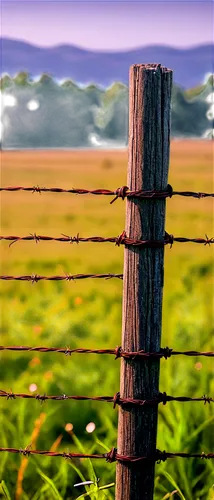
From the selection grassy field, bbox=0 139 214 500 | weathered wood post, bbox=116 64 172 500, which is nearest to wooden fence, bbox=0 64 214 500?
weathered wood post, bbox=116 64 172 500

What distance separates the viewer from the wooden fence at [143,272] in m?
2.01

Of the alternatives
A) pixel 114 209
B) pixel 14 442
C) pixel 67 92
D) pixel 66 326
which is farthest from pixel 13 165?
pixel 14 442

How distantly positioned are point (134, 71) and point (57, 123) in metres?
32.7

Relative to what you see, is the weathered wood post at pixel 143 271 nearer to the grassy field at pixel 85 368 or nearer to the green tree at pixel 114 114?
the grassy field at pixel 85 368

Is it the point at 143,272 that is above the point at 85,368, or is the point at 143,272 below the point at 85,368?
above

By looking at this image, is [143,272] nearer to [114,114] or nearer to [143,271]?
[143,271]

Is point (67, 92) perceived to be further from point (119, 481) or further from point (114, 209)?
point (119, 481)

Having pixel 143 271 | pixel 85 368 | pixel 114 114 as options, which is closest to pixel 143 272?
pixel 143 271

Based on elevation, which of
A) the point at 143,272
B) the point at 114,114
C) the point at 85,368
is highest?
the point at 114,114

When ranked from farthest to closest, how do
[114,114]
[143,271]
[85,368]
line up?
[114,114], [85,368], [143,271]

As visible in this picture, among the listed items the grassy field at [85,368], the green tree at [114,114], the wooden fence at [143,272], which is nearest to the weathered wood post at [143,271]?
the wooden fence at [143,272]

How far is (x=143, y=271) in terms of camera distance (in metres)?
2.08

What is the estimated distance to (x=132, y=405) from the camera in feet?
7.05

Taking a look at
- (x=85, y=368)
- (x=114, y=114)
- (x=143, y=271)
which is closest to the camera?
(x=143, y=271)
